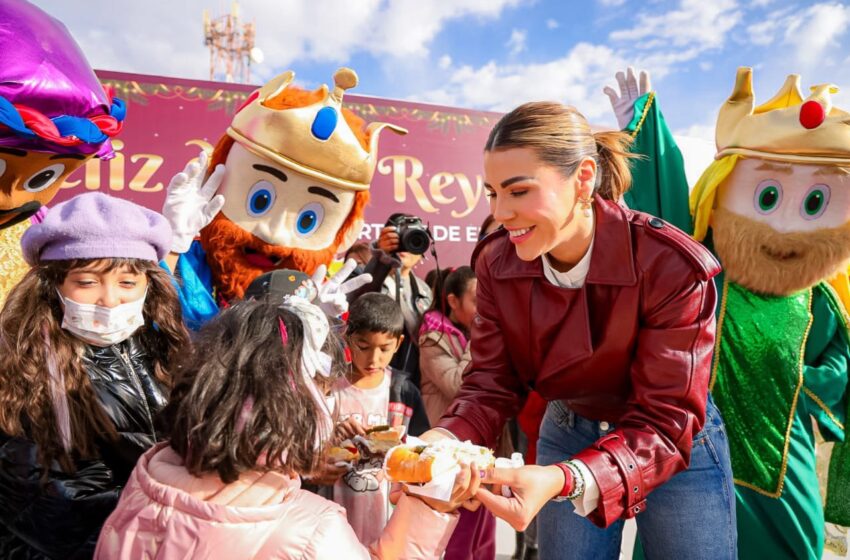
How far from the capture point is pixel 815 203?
248 cm

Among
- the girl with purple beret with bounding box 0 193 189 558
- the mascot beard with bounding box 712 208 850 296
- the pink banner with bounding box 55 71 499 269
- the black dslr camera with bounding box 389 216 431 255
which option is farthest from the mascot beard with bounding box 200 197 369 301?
the pink banner with bounding box 55 71 499 269

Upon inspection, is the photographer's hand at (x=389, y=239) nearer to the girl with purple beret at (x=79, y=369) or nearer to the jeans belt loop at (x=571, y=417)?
the girl with purple beret at (x=79, y=369)

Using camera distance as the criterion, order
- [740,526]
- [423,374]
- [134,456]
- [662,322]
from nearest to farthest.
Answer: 1. [662,322]
2. [134,456]
3. [740,526]
4. [423,374]

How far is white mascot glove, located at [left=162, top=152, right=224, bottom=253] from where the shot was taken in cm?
222

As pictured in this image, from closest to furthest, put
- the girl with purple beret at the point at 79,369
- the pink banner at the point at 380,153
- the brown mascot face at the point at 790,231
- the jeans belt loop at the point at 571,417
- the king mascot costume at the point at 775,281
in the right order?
the girl with purple beret at the point at 79,369 < the jeans belt loop at the point at 571,417 < the king mascot costume at the point at 775,281 < the brown mascot face at the point at 790,231 < the pink banner at the point at 380,153

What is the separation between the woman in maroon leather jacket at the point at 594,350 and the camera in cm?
130

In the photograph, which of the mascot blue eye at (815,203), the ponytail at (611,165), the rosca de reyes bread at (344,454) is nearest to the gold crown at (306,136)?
the rosca de reyes bread at (344,454)

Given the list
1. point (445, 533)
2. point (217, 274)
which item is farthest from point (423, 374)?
point (445, 533)

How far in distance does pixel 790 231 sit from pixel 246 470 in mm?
2279

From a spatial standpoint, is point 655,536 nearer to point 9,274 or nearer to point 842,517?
point 842,517

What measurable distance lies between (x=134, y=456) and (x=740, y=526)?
6.75ft

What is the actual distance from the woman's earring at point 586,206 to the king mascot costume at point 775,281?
0.97 meters

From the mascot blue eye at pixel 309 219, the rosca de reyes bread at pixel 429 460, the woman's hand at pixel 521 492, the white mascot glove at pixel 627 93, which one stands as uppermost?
the white mascot glove at pixel 627 93

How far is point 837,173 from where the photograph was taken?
7.94 ft
